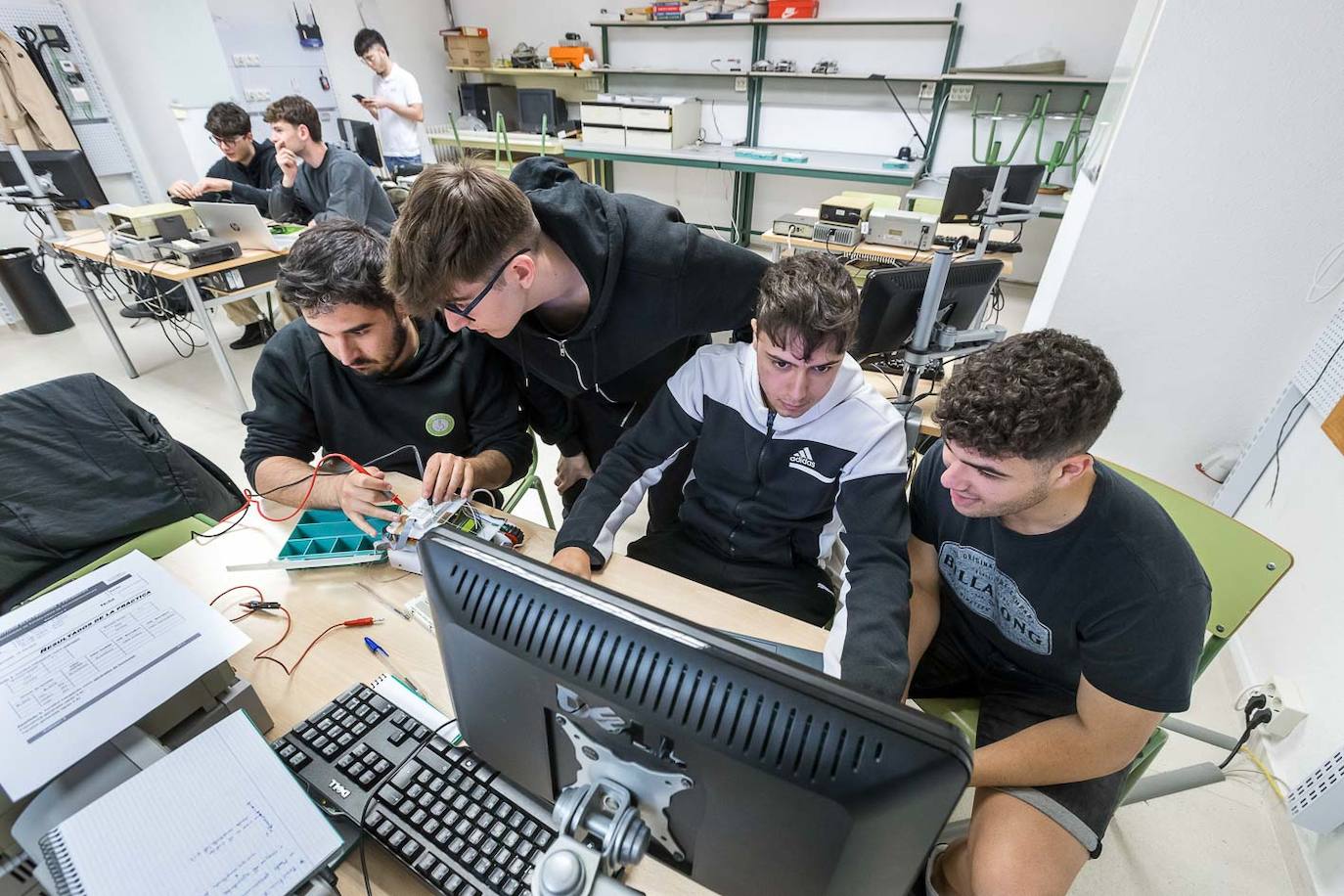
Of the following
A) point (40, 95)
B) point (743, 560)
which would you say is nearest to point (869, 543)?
point (743, 560)

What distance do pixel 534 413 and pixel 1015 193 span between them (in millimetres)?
2775

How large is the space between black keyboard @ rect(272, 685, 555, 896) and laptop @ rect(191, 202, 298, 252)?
286 centimetres

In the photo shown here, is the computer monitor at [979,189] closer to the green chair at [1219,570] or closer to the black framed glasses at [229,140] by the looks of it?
the green chair at [1219,570]

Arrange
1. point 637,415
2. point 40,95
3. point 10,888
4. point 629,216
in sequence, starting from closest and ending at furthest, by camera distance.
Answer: point 10,888, point 629,216, point 637,415, point 40,95

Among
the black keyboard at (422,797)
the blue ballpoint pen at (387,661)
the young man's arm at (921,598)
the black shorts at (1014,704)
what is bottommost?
the black shorts at (1014,704)

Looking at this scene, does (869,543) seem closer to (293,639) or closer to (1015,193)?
(293,639)

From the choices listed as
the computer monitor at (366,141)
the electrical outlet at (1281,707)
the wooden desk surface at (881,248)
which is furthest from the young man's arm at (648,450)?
the computer monitor at (366,141)

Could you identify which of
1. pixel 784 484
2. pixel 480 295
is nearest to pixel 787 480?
pixel 784 484

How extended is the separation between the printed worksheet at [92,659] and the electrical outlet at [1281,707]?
2.38 metres

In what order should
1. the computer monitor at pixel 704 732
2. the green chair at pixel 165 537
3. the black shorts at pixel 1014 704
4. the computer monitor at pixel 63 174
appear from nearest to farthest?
the computer monitor at pixel 704 732 → the black shorts at pixel 1014 704 → the green chair at pixel 165 537 → the computer monitor at pixel 63 174

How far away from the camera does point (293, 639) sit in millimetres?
984

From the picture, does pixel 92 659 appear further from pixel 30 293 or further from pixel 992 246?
pixel 30 293

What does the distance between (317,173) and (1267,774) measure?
4410 millimetres

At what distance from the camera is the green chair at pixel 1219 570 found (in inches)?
43.5
